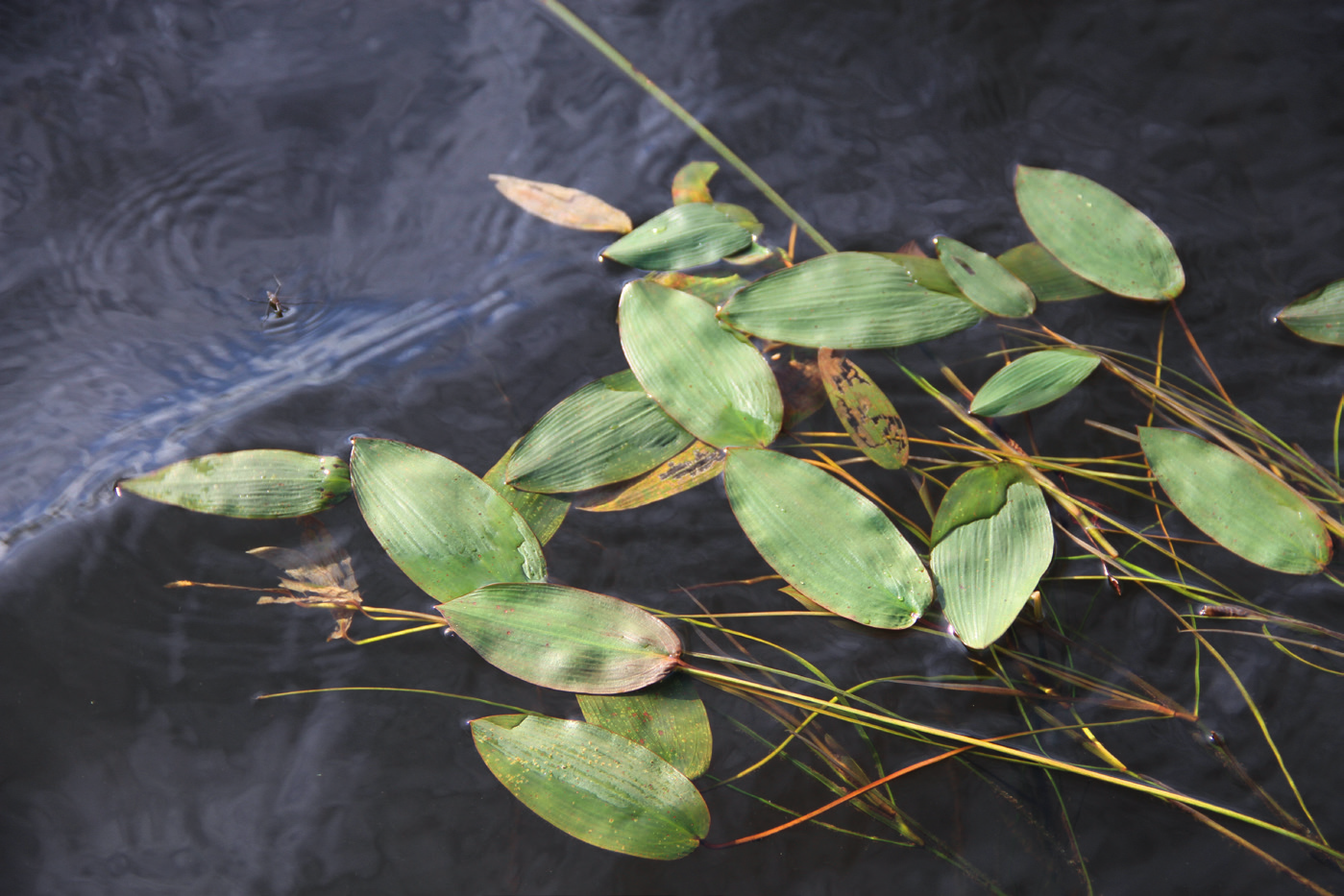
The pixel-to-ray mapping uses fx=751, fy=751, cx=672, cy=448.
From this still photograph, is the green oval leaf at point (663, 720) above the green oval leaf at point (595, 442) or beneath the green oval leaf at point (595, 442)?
beneath

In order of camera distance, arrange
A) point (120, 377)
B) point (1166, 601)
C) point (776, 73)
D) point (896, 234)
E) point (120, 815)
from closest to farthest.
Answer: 1. point (120, 815)
2. point (1166, 601)
3. point (120, 377)
4. point (896, 234)
5. point (776, 73)

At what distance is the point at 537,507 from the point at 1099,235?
95 centimetres

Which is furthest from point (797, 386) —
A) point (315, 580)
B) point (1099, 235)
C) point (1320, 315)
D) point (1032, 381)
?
point (1320, 315)

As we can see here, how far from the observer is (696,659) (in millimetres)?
901

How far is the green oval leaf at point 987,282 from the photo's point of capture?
112 cm

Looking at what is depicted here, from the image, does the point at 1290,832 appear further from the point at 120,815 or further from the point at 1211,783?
the point at 120,815

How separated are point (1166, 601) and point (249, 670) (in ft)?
3.70

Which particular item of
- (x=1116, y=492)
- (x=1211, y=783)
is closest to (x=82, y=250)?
(x=1116, y=492)

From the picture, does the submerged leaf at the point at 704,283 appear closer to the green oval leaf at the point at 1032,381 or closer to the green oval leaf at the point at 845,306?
the green oval leaf at the point at 845,306

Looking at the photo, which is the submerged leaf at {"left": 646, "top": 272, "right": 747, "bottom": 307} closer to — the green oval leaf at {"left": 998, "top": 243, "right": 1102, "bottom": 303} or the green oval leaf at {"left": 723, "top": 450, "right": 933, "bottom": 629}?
the green oval leaf at {"left": 723, "top": 450, "right": 933, "bottom": 629}

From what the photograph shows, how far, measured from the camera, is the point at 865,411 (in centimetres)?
104

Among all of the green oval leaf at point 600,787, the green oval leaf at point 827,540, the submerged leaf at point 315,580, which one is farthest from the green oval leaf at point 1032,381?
the submerged leaf at point 315,580

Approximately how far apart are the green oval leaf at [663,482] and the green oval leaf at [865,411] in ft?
0.63

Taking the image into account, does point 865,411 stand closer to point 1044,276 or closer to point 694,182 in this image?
point 1044,276
